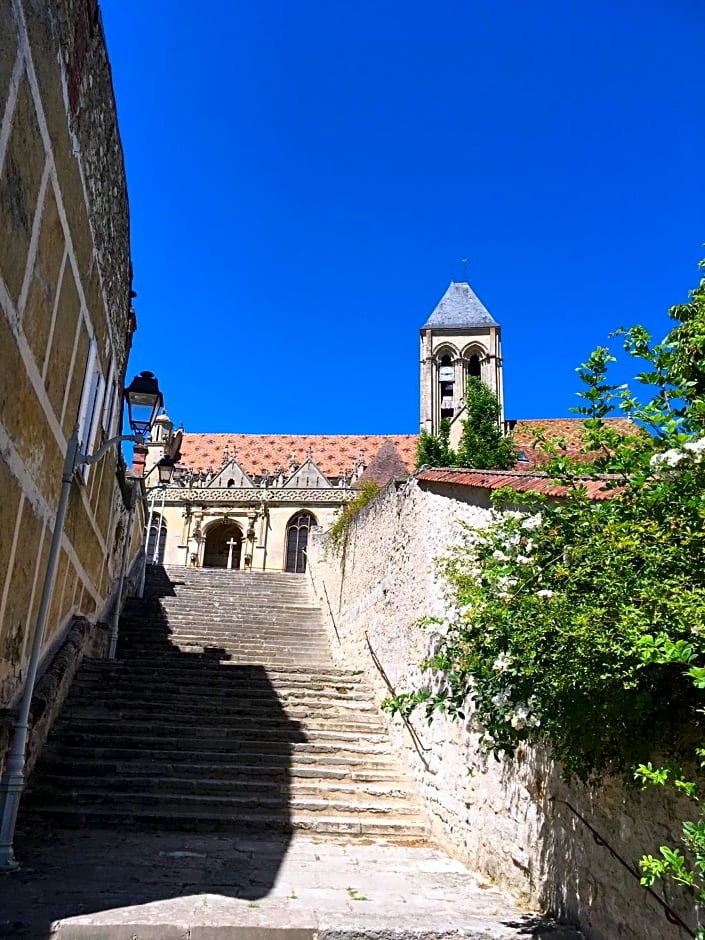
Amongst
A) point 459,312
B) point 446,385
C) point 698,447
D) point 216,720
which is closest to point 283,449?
point 446,385

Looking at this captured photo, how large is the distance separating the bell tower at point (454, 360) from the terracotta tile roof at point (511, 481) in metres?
36.1

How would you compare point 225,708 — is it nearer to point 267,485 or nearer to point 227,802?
point 227,802

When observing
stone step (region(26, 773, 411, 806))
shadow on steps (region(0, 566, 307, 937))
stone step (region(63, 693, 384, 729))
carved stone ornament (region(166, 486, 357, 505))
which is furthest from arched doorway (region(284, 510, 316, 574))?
stone step (region(26, 773, 411, 806))

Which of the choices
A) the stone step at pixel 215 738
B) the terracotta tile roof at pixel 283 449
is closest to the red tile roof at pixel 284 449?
the terracotta tile roof at pixel 283 449

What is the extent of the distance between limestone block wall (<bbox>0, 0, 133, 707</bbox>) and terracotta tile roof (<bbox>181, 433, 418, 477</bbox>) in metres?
31.9

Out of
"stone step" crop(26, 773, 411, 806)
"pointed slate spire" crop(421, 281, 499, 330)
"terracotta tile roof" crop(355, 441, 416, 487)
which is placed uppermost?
"pointed slate spire" crop(421, 281, 499, 330)

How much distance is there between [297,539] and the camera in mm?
35219

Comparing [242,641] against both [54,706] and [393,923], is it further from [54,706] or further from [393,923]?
[393,923]

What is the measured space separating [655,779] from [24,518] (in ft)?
14.5

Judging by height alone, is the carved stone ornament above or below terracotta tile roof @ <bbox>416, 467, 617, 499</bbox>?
above

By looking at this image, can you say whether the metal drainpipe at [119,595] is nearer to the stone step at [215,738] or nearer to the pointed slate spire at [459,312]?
the stone step at [215,738]

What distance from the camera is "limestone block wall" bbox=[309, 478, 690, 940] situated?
362 centimetres

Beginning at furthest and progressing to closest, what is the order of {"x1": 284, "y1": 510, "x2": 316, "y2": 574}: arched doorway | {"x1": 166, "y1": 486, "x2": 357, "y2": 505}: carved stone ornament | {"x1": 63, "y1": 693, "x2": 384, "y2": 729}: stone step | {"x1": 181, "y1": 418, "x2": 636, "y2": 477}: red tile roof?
{"x1": 181, "y1": 418, "x2": 636, "y2": 477}: red tile roof → {"x1": 166, "y1": 486, "x2": 357, "y2": 505}: carved stone ornament → {"x1": 284, "y1": 510, "x2": 316, "y2": 574}: arched doorway → {"x1": 63, "y1": 693, "x2": 384, "y2": 729}: stone step

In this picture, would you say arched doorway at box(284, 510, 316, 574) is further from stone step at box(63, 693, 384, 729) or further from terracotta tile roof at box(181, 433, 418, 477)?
stone step at box(63, 693, 384, 729)
